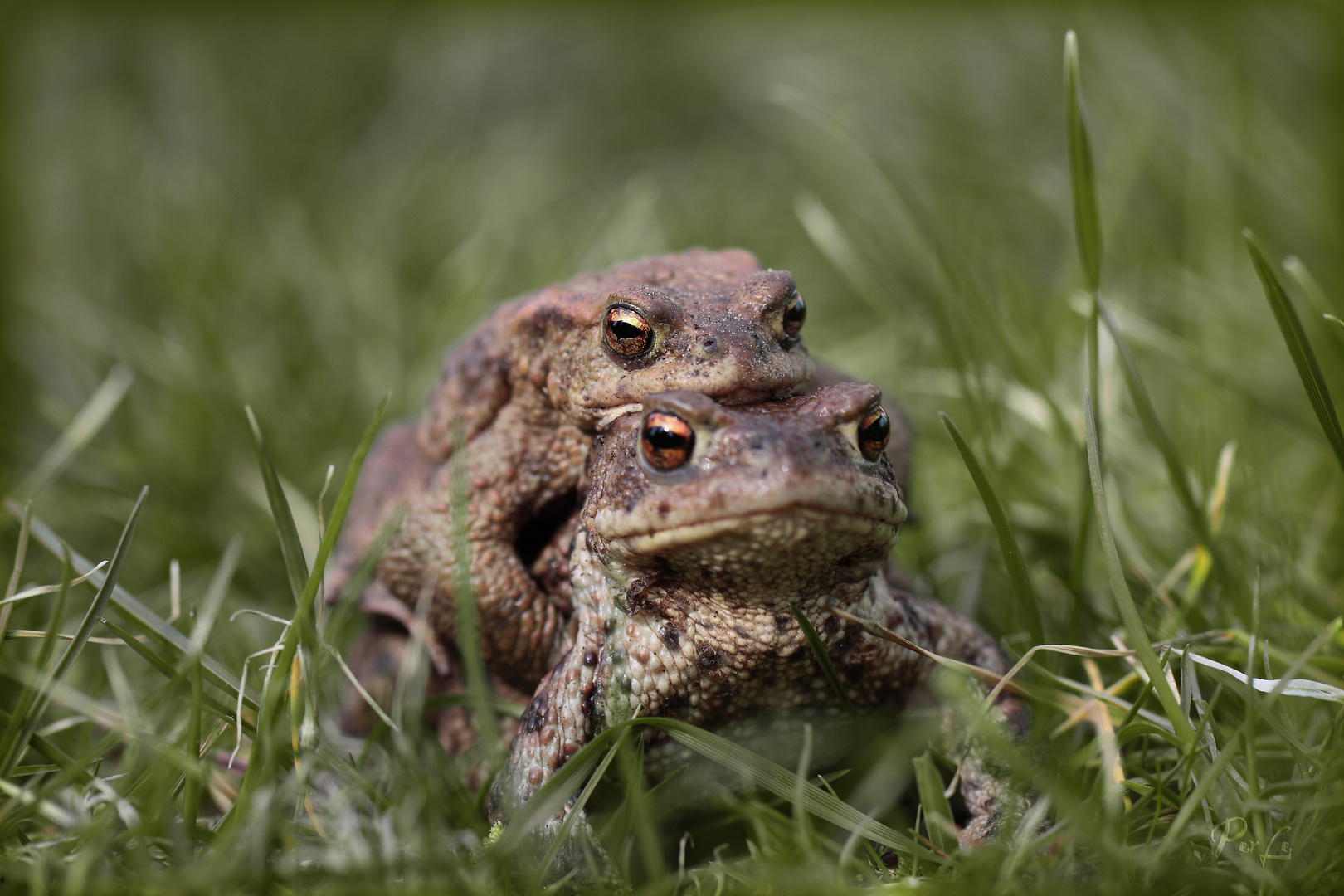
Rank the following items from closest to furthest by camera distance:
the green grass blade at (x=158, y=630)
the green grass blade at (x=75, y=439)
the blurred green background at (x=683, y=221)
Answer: the green grass blade at (x=158, y=630) → the green grass blade at (x=75, y=439) → the blurred green background at (x=683, y=221)

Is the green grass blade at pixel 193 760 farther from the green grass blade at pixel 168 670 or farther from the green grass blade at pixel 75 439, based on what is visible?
the green grass blade at pixel 75 439

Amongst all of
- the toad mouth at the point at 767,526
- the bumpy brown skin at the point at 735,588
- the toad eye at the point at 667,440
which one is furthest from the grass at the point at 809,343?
the toad eye at the point at 667,440

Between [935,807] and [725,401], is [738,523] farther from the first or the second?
[935,807]

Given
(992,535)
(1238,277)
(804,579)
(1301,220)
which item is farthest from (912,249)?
(804,579)

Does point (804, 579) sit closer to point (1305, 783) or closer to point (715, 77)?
point (1305, 783)

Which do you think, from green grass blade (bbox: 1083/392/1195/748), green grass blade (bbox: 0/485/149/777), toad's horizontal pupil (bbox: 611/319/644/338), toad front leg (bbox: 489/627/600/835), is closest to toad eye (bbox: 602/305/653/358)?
toad's horizontal pupil (bbox: 611/319/644/338)
